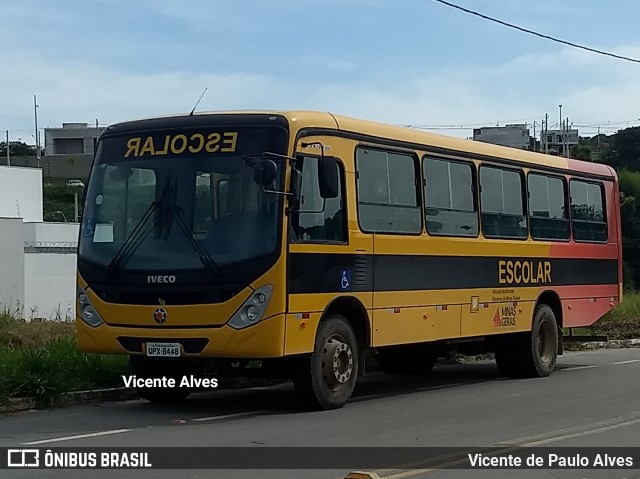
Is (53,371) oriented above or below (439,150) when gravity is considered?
below

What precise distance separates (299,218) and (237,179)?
79cm

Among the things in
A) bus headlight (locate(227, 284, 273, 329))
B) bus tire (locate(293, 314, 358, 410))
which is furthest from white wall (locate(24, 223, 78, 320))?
bus headlight (locate(227, 284, 273, 329))

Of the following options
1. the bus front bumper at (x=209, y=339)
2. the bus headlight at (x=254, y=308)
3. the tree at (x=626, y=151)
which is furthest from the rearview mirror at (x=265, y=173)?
the tree at (x=626, y=151)

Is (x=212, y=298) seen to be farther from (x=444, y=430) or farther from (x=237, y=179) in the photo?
(x=444, y=430)

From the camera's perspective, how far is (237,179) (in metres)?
12.1

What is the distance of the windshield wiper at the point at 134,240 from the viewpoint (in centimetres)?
1230

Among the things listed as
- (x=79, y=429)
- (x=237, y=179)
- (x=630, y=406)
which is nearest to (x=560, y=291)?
(x=630, y=406)

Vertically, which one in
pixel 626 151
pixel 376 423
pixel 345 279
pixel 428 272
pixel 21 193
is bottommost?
pixel 376 423

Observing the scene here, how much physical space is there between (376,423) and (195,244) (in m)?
2.69

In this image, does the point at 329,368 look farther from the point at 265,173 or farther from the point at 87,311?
the point at 87,311

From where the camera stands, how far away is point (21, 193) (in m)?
48.6

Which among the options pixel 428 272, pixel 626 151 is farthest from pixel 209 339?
pixel 626 151

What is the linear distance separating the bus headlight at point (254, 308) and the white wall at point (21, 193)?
3725cm

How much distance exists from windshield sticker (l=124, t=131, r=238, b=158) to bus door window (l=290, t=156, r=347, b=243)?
2.66 ft
